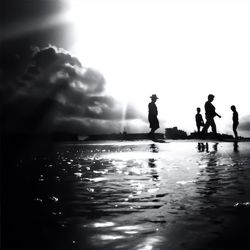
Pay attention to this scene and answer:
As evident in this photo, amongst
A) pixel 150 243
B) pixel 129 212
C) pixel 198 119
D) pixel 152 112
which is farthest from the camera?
pixel 198 119

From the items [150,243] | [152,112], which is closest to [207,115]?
[152,112]

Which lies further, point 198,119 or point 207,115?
point 198,119

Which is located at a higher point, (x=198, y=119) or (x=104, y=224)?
(x=198, y=119)

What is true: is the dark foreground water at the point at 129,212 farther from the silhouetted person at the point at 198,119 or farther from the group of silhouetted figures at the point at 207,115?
the silhouetted person at the point at 198,119

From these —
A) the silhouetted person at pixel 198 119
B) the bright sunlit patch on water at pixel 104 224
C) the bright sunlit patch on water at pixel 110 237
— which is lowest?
the bright sunlit patch on water at pixel 110 237

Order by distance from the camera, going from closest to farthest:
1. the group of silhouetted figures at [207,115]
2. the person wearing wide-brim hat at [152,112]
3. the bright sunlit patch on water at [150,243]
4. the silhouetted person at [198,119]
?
the bright sunlit patch on water at [150,243] < the group of silhouetted figures at [207,115] < the person wearing wide-brim hat at [152,112] < the silhouetted person at [198,119]

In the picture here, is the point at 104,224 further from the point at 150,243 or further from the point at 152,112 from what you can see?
the point at 152,112

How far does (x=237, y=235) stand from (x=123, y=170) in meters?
Answer: 4.84

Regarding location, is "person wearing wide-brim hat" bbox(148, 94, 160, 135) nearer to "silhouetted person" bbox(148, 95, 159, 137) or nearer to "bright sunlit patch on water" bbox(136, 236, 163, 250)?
"silhouetted person" bbox(148, 95, 159, 137)

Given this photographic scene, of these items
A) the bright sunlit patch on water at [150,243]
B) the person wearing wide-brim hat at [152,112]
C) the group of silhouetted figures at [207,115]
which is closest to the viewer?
the bright sunlit patch on water at [150,243]

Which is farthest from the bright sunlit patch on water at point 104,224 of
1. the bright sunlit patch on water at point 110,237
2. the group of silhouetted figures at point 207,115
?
the group of silhouetted figures at point 207,115

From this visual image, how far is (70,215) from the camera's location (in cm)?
381

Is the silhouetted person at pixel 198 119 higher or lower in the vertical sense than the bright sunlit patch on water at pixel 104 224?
higher

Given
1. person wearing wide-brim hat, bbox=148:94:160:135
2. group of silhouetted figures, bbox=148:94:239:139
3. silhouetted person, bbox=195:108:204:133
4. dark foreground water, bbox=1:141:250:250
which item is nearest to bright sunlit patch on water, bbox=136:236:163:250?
dark foreground water, bbox=1:141:250:250
